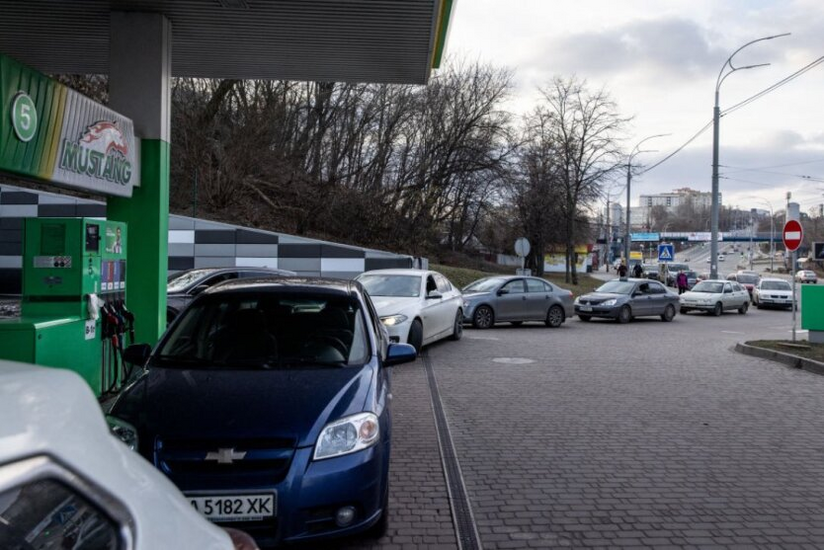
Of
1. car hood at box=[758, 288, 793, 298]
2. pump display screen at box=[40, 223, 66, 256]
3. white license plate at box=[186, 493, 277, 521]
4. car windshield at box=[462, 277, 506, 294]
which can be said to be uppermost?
pump display screen at box=[40, 223, 66, 256]

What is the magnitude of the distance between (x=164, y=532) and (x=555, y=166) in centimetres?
4493

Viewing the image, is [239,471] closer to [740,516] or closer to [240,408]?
[240,408]

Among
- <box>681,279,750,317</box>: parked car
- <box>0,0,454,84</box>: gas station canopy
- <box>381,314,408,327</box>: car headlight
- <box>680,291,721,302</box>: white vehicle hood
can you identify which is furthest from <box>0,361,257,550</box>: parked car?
<box>680,291,721,302</box>: white vehicle hood

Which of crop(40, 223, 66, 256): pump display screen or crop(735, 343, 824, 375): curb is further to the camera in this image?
crop(735, 343, 824, 375): curb

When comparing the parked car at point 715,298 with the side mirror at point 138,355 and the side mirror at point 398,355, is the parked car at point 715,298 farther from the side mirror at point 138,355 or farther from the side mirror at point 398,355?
the side mirror at point 138,355

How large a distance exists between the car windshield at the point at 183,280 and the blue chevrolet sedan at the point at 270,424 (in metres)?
8.54

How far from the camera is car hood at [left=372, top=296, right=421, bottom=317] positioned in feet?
41.7

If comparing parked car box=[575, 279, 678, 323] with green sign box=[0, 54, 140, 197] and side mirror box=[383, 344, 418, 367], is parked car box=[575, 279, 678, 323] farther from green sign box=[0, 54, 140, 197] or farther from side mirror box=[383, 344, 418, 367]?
side mirror box=[383, 344, 418, 367]

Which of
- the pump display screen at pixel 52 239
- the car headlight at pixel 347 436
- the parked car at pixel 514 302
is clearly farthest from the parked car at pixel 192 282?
the car headlight at pixel 347 436

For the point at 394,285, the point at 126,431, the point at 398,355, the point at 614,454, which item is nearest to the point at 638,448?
the point at 614,454

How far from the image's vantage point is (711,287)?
30734 millimetres

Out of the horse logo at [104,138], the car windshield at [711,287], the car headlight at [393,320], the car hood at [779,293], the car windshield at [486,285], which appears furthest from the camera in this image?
the car hood at [779,293]

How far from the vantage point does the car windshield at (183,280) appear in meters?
13.9

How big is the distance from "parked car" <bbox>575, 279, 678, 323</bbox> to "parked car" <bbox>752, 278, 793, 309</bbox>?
12.7 metres
